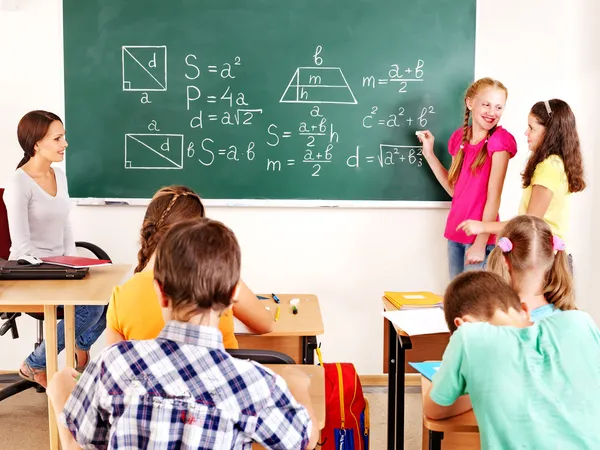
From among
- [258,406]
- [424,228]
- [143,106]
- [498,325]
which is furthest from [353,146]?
[258,406]

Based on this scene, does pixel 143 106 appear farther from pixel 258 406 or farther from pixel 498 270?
pixel 258 406

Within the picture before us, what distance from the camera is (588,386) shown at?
5.09 ft

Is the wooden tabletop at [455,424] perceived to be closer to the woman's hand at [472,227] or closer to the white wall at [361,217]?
the woman's hand at [472,227]

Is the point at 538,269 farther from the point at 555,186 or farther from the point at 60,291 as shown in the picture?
the point at 60,291

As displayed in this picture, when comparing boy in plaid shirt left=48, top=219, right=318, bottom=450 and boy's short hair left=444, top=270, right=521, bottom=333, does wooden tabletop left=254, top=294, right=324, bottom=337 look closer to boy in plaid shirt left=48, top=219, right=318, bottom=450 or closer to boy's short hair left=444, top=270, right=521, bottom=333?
boy's short hair left=444, top=270, right=521, bottom=333

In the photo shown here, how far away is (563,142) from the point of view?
3.22m

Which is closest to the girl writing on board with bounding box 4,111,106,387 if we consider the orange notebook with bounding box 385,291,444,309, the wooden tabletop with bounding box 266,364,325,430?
the orange notebook with bounding box 385,291,444,309

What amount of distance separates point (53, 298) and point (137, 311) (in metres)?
0.77

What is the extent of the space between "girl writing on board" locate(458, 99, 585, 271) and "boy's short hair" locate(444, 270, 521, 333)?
156cm

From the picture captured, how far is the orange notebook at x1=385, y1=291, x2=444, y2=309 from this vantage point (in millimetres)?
2672

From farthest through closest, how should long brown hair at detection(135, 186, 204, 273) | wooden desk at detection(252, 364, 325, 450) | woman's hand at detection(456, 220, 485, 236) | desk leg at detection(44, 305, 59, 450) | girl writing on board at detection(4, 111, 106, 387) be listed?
woman's hand at detection(456, 220, 485, 236), girl writing on board at detection(4, 111, 106, 387), desk leg at detection(44, 305, 59, 450), long brown hair at detection(135, 186, 204, 273), wooden desk at detection(252, 364, 325, 450)

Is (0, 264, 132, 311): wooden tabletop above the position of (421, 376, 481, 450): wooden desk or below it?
above

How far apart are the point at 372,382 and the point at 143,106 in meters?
2.12

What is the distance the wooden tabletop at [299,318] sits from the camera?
2.42 metres
